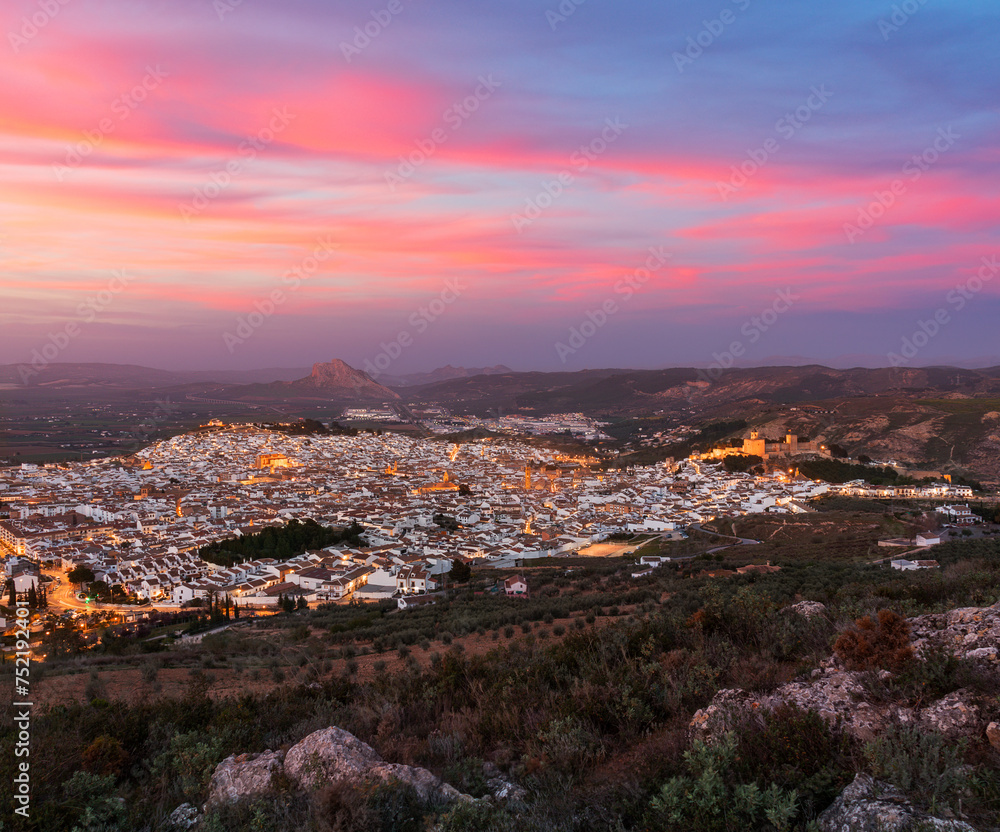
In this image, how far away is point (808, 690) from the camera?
12.1 ft

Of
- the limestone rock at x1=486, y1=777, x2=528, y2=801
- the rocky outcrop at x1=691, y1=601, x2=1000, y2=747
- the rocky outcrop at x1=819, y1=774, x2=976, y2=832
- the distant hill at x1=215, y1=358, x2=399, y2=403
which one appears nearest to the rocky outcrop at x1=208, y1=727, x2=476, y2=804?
the limestone rock at x1=486, y1=777, x2=528, y2=801

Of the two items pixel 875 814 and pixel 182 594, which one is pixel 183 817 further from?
pixel 182 594

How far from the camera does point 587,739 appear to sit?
12.3 feet

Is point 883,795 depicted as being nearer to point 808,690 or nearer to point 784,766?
point 784,766

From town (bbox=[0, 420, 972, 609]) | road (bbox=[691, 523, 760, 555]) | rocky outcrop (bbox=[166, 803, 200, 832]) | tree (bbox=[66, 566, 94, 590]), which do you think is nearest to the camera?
rocky outcrop (bbox=[166, 803, 200, 832])

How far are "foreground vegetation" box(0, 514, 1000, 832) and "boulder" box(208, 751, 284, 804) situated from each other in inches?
5.5

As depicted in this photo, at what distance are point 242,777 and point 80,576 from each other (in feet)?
91.9

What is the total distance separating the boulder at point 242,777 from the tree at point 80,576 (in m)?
27.3

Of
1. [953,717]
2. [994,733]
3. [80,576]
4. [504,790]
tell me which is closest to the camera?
[994,733]

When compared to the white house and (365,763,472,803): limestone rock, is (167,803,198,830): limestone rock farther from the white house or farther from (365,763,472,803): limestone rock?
the white house

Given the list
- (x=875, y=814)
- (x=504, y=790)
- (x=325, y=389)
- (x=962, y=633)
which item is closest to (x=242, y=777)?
(x=504, y=790)

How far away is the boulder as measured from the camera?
3317 millimetres

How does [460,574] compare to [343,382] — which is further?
[343,382]

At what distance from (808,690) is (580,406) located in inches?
5822
